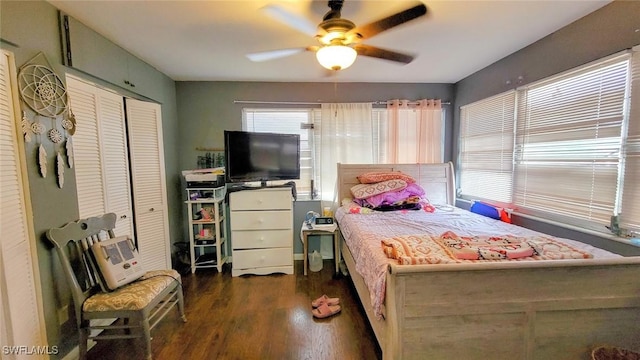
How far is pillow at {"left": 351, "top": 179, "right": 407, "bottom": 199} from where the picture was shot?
2967 mm

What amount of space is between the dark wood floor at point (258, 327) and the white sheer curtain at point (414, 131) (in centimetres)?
183

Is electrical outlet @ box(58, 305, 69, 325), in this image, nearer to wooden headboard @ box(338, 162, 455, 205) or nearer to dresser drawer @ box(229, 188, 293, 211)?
dresser drawer @ box(229, 188, 293, 211)

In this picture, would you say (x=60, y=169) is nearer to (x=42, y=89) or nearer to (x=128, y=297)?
(x=42, y=89)

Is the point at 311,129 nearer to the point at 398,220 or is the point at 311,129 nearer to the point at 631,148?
the point at 398,220

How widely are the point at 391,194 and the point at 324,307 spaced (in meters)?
1.37

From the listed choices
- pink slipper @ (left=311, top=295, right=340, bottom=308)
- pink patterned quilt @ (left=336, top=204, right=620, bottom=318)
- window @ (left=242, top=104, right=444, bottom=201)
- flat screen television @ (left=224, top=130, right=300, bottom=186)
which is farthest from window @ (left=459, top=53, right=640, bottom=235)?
flat screen television @ (left=224, top=130, right=300, bottom=186)

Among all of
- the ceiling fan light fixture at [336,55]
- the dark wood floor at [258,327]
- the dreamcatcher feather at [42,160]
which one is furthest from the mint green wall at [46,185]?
the ceiling fan light fixture at [336,55]

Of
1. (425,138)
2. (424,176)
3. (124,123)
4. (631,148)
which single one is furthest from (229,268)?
(631,148)

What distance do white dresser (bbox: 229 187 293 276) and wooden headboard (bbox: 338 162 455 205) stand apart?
0.73 meters

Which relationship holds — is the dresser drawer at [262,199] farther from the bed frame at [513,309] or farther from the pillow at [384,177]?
the bed frame at [513,309]

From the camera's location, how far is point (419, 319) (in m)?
1.32

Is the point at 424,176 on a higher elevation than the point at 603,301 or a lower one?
higher

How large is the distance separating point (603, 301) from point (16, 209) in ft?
10.4

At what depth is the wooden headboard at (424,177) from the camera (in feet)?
10.9
